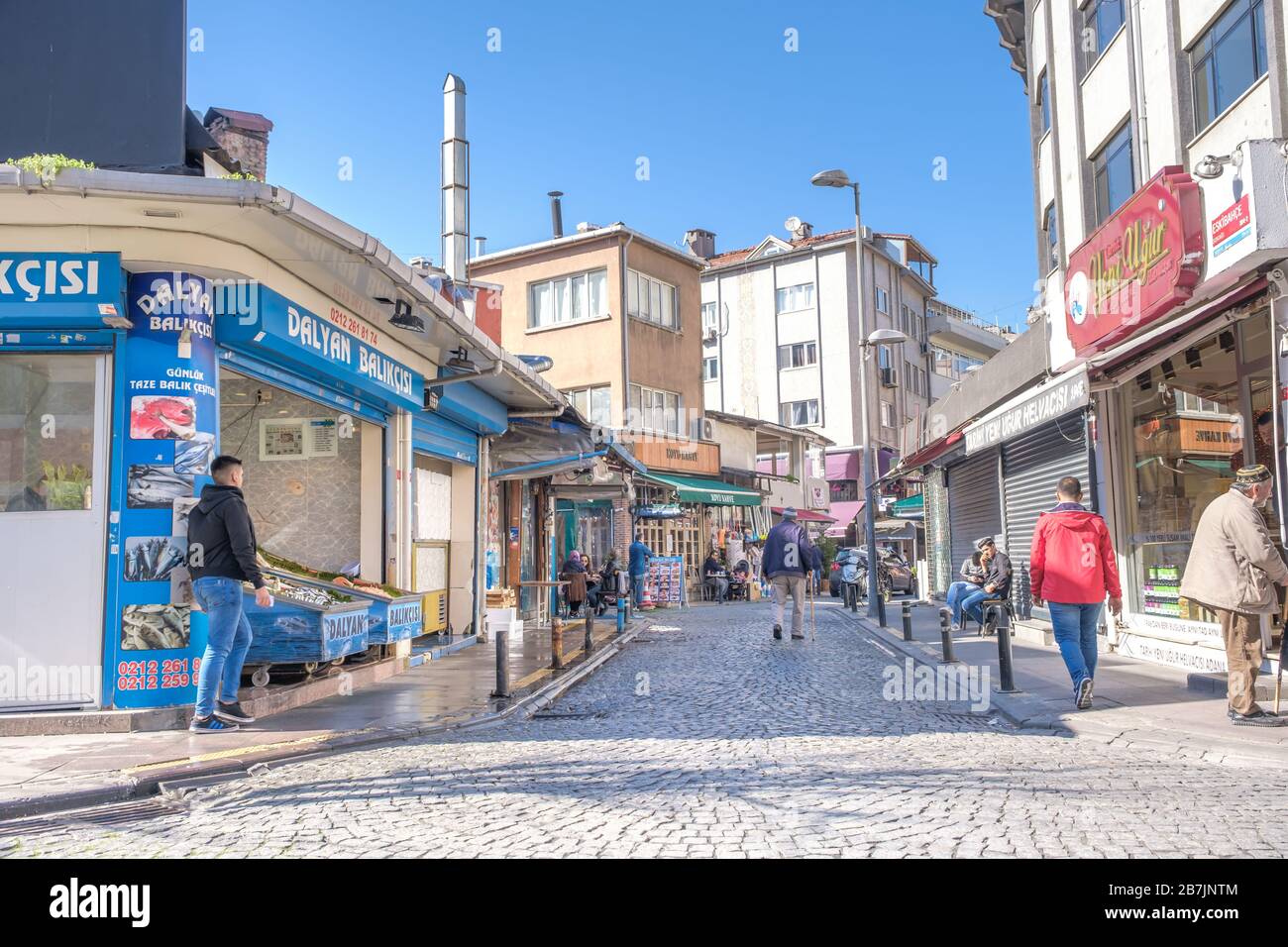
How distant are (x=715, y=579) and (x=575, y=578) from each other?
1014cm

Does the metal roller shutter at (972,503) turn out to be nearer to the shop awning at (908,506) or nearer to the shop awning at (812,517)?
the shop awning at (908,506)

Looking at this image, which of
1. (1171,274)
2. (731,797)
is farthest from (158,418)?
(1171,274)

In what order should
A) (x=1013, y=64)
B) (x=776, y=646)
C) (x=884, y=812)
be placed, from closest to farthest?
(x=884, y=812) < (x=776, y=646) < (x=1013, y=64)

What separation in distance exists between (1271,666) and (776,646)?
21.3ft

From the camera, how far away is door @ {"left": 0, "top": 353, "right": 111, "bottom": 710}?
7727 millimetres

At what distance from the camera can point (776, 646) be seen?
14305mm

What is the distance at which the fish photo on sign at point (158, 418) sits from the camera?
777 cm

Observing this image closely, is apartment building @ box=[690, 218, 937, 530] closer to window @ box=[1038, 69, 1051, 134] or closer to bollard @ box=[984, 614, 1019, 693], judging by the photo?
window @ box=[1038, 69, 1051, 134]

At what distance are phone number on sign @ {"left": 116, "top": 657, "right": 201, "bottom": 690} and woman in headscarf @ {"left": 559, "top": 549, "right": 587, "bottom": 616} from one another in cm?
1196

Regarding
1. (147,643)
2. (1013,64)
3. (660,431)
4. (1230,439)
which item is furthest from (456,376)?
(660,431)

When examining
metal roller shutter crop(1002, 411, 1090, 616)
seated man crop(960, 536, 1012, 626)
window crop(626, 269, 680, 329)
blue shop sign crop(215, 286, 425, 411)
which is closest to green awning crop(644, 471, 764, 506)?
window crop(626, 269, 680, 329)

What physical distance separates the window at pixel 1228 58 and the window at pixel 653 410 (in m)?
18.1

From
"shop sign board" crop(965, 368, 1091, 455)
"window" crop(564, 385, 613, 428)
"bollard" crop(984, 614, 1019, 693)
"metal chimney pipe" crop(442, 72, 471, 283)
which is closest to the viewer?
"bollard" crop(984, 614, 1019, 693)

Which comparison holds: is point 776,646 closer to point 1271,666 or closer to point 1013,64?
point 1271,666
